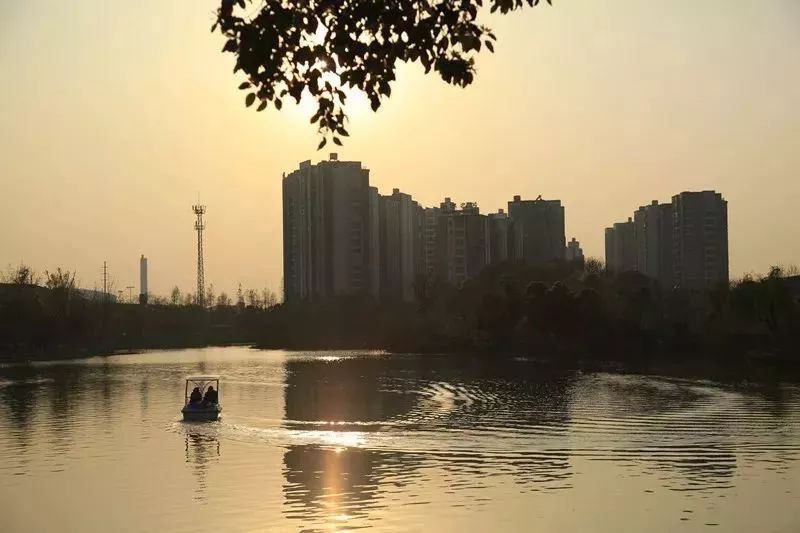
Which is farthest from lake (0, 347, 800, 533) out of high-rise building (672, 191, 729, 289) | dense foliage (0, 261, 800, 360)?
high-rise building (672, 191, 729, 289)

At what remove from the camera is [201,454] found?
21.9 metres

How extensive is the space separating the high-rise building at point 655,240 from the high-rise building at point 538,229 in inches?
402

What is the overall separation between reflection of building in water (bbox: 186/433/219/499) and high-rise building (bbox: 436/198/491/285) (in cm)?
8670

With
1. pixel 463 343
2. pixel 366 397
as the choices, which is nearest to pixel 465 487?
pixel 366 397

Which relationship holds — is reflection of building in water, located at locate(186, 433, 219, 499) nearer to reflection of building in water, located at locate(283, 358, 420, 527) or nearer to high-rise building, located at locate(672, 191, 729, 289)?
reflection of building in water, located at locate(283, 358, 420, 527)

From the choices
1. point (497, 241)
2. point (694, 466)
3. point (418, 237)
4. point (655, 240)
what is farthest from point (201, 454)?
point (418, 237)

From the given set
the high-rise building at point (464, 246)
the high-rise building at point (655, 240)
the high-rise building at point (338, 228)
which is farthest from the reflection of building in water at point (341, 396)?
the high-rise building at point (655, 240)

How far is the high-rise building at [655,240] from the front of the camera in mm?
113375

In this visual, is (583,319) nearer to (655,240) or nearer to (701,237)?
(701,237)

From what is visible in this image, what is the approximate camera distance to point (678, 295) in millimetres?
68625

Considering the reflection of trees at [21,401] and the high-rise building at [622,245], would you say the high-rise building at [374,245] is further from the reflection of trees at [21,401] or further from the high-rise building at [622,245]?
the reflection of trees at [21,401]

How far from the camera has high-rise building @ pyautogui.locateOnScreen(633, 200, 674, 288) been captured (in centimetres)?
11338

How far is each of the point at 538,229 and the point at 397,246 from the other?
1648 centimetres

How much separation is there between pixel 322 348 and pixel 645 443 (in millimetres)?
58196
